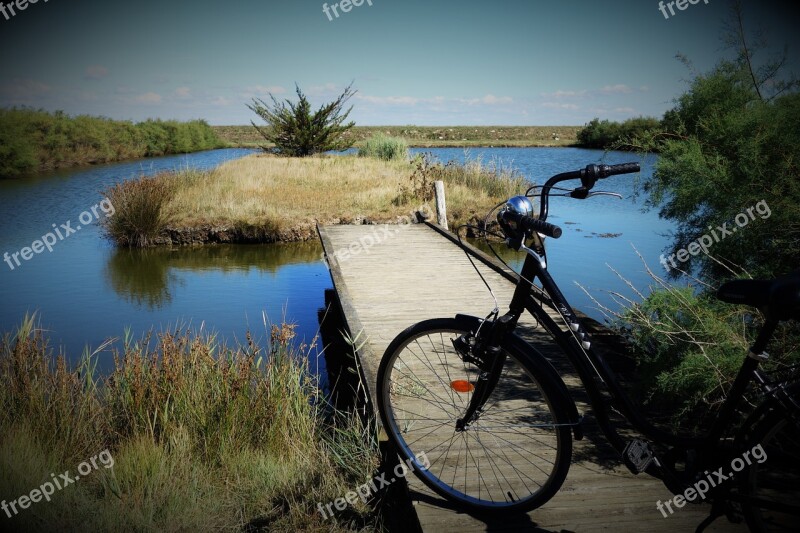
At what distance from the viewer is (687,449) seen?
2098 millimetres

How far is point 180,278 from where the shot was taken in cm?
1087

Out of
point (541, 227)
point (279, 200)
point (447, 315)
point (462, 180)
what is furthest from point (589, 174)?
point (462, 180)

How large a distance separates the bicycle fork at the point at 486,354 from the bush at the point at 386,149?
861 inches

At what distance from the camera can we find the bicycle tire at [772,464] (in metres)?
1.83

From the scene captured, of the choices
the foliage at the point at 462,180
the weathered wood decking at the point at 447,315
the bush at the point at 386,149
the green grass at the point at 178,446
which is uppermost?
the bush at the point at 386,149

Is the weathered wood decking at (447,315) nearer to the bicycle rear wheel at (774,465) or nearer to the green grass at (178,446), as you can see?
the bicycle rear wheel at (774,465)

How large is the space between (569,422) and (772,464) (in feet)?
2.17

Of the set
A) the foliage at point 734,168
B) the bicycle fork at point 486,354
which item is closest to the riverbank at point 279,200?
the foliage at point 734,168

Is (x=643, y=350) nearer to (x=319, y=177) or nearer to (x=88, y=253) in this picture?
(x=88, y=253)

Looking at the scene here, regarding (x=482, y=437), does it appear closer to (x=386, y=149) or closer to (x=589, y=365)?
(x=589, y=365)

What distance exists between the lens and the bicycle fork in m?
2.29

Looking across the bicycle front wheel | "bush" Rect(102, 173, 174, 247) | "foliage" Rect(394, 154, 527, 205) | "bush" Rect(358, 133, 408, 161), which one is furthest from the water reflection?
"bush" Rect(358, 133, 408, 161)

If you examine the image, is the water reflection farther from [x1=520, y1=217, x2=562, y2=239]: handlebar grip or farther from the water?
[x1=520, y1=217, x2=562, y2=239]: handlebar grip

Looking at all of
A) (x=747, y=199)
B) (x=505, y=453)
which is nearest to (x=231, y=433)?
(x=505, y=453)
